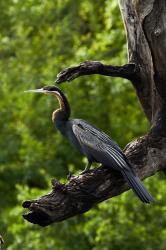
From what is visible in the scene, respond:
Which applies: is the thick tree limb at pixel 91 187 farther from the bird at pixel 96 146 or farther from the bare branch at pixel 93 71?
the bare branch at pixel 93 71

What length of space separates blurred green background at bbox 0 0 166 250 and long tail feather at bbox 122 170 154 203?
17.7 feet

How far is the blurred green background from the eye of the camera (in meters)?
13.5

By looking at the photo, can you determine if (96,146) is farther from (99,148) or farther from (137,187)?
(137,187)

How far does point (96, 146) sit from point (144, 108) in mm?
792

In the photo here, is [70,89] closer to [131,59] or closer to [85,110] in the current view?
[85,110]

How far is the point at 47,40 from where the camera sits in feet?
61.6

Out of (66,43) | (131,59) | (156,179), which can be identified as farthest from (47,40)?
(131,59)

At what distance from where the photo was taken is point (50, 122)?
1669 cm

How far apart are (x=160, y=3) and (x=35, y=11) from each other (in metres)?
11.2

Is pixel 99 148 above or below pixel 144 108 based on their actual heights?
below

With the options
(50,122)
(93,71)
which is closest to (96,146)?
(93,71)

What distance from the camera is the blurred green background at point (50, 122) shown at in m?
13.5

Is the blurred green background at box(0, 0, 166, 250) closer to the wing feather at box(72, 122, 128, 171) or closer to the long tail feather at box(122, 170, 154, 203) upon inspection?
the wing feather at box(72, 122, 128, 171)

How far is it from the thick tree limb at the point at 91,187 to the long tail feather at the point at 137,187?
0.38 feet
